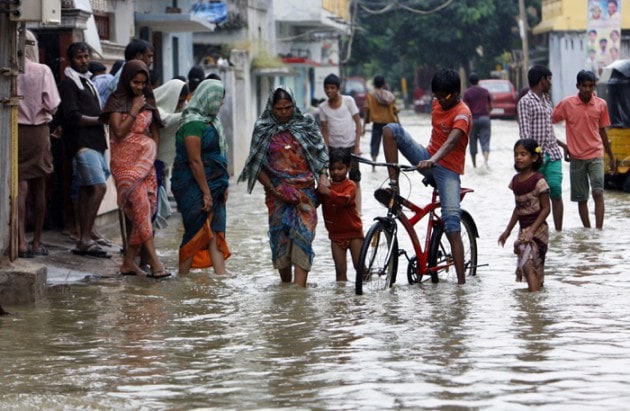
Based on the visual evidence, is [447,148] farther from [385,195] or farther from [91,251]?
[91,251]

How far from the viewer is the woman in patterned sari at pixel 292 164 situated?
10289 millimetres

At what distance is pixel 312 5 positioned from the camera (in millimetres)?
49531

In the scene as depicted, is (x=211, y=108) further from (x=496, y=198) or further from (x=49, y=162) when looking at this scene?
(x=496, y=198)

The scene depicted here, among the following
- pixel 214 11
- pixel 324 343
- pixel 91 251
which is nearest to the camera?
pixel 324 343

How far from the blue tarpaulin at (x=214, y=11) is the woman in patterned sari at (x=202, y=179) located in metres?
21.5

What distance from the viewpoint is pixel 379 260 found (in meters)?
10.1

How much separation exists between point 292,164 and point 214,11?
2357 cm

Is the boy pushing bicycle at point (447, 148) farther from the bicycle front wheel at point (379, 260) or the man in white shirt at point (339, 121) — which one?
the man in white shirt at point (339, 121)

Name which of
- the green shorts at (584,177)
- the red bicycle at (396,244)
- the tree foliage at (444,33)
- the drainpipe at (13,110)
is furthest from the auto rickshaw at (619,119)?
the tree foliage at (444,33)

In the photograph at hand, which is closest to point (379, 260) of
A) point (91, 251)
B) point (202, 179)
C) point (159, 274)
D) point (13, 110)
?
point (202, 179)

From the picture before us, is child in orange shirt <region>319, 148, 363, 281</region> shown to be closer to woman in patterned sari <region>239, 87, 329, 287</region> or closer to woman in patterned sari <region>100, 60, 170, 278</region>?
woman in patterned sari <region>239, 87, 329, 287</region>

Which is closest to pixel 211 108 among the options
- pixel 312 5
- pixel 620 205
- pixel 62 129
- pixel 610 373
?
pixel 62 129

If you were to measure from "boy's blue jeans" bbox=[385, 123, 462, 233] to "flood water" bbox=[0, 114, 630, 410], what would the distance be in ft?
1.65

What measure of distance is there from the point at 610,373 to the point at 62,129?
21.5 ft
